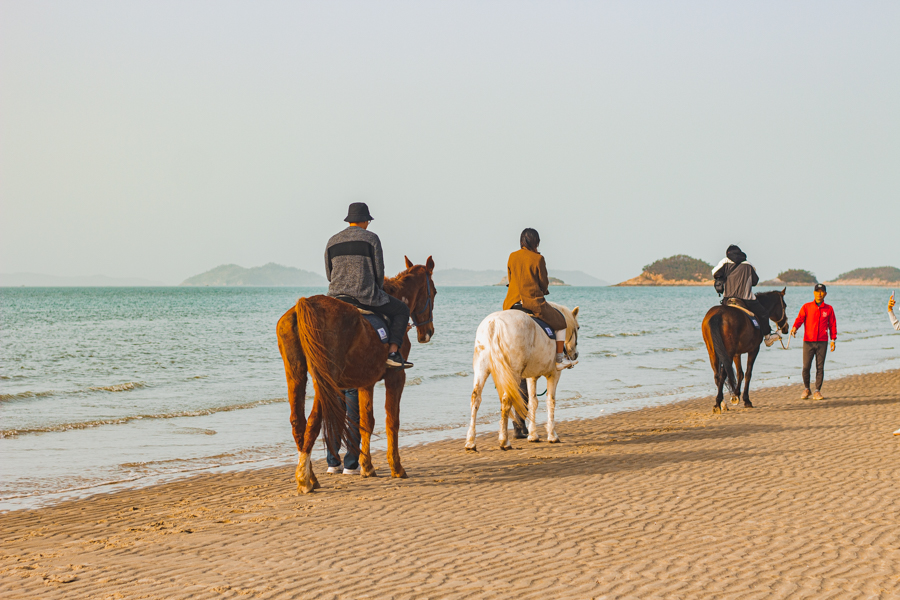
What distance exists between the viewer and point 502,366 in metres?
8.93

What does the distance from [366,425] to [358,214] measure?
2.22 metres

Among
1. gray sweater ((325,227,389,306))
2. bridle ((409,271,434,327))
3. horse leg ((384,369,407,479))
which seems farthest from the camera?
bridle ((409,271,434,327))

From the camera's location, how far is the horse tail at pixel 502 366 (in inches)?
351

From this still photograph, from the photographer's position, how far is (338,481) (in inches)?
302

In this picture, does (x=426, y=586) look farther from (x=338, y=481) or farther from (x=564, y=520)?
(x=338, y=481)

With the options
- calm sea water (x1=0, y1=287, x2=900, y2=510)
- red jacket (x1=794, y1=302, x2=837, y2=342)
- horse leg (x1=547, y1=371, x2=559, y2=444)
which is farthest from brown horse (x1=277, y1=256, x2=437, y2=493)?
red jacket (x1=794, y1=302, x2=837, y2=342)

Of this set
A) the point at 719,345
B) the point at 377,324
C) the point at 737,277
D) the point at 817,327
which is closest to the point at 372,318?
the point at 377,324

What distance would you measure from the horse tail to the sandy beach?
0.80 m

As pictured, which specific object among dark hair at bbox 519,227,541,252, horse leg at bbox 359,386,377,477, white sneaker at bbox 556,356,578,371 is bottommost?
horse leg at bbox 359,386,377,477

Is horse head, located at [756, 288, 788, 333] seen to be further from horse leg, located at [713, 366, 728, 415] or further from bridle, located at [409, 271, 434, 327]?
bridle, located at [409, 271, 434, 327]

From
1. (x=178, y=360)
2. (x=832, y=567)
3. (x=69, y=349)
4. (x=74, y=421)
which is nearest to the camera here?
(x=832, y=567)

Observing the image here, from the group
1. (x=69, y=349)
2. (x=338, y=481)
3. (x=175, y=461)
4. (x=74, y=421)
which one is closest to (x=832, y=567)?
(x=338, y=481)

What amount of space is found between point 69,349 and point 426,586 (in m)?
28.2

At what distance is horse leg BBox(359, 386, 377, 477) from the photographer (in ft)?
24.8
